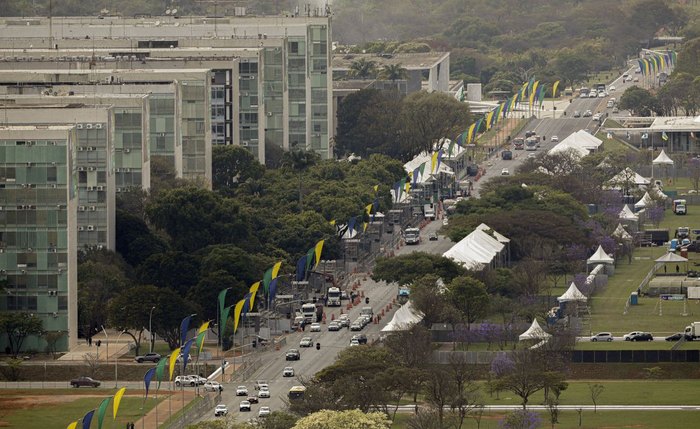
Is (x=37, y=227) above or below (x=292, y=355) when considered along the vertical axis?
above

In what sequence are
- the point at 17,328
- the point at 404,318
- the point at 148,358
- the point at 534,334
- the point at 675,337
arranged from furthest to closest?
the point at 404,318
the point at 675,337
the point at 17,328
the point at 534,334
the point at 148,358

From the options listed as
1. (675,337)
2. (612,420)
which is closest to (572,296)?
(675,337)

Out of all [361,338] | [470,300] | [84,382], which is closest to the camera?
[84,382]

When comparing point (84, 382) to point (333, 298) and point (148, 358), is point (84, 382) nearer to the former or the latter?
point (148, 358)

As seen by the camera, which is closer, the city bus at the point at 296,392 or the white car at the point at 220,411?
the white car at the point at 220,411

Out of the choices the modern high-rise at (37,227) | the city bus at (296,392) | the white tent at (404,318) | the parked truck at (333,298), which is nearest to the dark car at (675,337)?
the white tent at (404,318)

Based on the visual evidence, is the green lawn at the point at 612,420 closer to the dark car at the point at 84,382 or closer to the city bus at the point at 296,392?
the city bus at the point at 296,392

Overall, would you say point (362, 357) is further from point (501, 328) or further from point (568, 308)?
point (568, 308)
